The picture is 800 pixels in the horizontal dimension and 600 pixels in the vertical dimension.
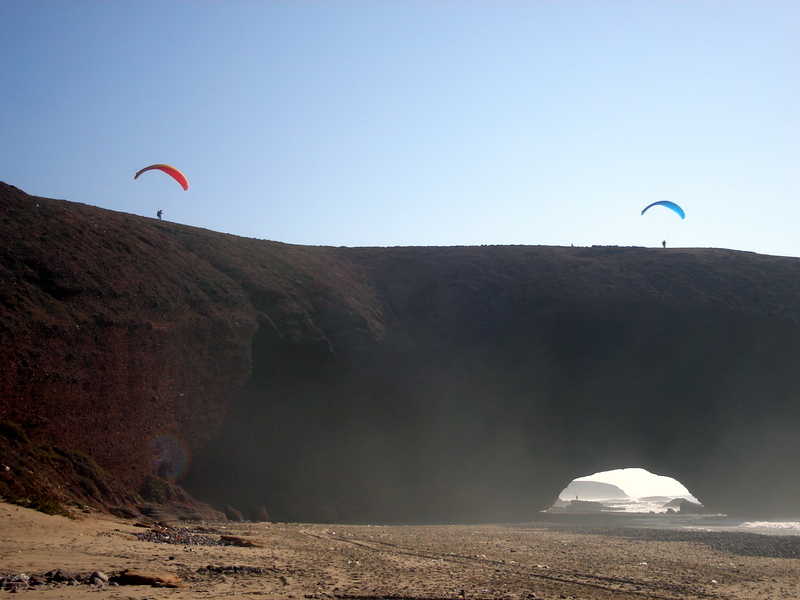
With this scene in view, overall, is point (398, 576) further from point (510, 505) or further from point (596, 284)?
point (596, 284)

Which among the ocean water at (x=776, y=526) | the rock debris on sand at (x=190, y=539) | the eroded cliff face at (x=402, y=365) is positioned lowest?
the rock debris on sand at (x=190, y=539)

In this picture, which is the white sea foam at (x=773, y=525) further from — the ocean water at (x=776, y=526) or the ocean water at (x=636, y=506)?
the ocean water at (x=636, y=506)

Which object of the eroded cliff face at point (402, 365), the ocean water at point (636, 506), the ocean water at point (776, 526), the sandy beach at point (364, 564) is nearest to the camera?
the sandy beach at point (364, 564)

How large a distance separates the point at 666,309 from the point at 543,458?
30.9 ft

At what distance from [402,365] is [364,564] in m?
21.1

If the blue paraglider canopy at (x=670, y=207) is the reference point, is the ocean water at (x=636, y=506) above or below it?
below

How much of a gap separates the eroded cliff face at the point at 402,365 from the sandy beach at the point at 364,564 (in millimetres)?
7453

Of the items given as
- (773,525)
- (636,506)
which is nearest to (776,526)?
(773,525)

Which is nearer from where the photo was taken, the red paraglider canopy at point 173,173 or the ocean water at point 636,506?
the red paraglider canopy at point 173,173

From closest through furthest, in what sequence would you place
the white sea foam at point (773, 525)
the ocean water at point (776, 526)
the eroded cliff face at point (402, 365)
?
the eroded cliff face at point (402, 365) → the ocean water at point (776, 526) → the white sea foam at point (773, 525)

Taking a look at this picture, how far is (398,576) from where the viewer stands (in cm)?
1110

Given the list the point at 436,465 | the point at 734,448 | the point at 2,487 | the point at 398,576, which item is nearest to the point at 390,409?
the point at 436,465

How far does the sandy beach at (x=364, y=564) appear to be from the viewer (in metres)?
9.45

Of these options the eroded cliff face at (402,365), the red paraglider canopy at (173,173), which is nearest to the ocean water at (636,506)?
the eroded cliff face at (402,365)
